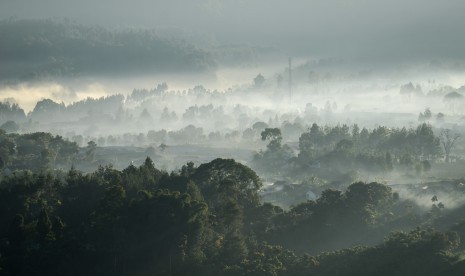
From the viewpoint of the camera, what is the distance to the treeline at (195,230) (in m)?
98.5

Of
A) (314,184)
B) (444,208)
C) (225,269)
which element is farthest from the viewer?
(314,184)

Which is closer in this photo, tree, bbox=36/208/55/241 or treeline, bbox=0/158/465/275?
treeline, bbox=0/158/465/275

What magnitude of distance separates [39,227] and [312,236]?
144ft

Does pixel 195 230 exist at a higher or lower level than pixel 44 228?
lower

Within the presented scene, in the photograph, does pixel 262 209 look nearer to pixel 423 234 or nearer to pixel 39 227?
pixel 423 234

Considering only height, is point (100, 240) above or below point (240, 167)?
below

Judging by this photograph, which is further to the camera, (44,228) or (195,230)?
(195,230)

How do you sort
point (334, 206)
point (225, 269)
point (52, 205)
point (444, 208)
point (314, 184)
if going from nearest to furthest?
point (225, 269), point (52, 205), point (334, 206), point (444, 208), point (314, 184)

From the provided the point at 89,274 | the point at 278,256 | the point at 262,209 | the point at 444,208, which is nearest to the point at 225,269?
the point at 278,256

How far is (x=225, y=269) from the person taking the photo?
97938 mm

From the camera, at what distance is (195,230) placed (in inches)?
4109

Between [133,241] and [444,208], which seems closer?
[133,241]

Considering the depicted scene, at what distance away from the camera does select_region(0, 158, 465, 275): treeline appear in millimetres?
98500

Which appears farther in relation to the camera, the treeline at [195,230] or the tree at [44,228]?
the tree at [44,228]
